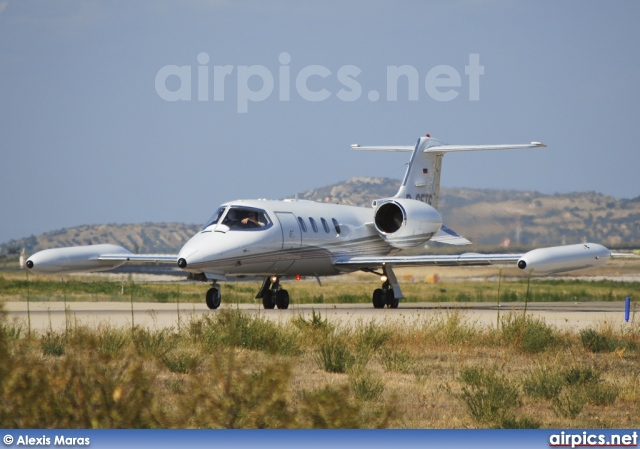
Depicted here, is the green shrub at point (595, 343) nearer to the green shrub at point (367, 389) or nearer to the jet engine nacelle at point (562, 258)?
the green shrub at point (367, 389)

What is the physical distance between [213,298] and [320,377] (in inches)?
458

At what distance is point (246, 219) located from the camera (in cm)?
2528

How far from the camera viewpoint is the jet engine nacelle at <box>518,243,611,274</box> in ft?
77.9

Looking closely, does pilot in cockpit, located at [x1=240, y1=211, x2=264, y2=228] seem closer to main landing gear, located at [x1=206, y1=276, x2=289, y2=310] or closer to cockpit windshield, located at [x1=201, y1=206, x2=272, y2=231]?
cockpit windshield, located at [x1=201, y1=206, x2=272, y2=231]

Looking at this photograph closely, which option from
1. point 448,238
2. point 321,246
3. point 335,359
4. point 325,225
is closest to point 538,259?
point 321,246

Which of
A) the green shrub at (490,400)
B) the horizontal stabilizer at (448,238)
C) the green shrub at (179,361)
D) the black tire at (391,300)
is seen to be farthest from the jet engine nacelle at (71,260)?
the green shrub at (490,400)

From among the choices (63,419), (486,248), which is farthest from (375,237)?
(486,248)

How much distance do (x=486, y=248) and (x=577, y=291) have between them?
1525 cm

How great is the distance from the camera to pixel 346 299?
3597 centimetres

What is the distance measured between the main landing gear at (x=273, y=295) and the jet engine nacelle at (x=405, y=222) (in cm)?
442

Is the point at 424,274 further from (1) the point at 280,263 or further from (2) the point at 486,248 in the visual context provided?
(1) the point at 280,263

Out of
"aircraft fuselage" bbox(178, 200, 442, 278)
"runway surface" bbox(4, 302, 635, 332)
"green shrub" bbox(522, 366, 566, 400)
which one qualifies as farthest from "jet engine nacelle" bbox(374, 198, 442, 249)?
"green shrub" bbox(522, 366, 566, 400)

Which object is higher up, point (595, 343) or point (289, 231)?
point (289, 231)

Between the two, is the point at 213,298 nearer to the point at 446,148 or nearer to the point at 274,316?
the point at 274,316
